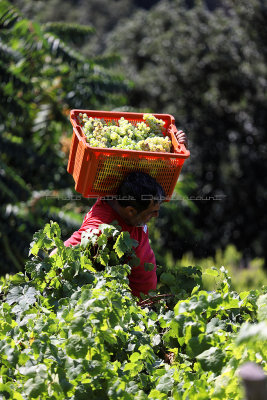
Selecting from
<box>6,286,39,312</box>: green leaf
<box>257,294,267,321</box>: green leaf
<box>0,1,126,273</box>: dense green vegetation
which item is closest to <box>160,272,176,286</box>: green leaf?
<box>6,286,39,312</box>: green leaf

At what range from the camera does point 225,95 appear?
1372 centimetres

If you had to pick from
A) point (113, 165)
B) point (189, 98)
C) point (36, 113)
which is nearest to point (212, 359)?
point (113, 165)

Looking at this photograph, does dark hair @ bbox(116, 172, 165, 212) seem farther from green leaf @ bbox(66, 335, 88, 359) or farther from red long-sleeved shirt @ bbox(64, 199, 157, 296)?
green leaf @ bbox(66, 335, 88, 359)

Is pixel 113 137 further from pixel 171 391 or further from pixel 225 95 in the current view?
pixel 225 95

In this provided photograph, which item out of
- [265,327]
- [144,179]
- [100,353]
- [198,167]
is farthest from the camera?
[198,167]

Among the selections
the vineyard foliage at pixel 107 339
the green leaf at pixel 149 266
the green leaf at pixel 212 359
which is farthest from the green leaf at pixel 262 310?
the green leaf at pixel 149 266

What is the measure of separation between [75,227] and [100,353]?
397 centimetres

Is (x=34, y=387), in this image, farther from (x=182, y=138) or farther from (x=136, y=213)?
(x=182, y=138)

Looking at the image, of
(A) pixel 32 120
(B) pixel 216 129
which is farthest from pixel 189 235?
(B) pixel 216 129

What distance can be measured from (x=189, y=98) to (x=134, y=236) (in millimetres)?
11340

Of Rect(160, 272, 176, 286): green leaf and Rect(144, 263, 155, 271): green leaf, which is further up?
Rect(144, 263, 155, 271): green leaf

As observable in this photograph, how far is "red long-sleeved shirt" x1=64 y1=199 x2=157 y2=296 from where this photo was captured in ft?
8.93

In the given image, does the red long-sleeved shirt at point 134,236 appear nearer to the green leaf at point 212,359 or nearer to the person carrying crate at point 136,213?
the person carrying crate at point 136,213

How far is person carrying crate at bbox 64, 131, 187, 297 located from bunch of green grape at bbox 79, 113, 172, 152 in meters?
0.15
